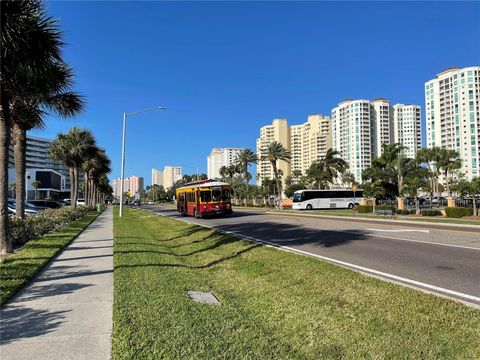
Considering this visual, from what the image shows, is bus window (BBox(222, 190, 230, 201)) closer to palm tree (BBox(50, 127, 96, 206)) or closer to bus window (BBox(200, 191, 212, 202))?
bus window (BBox(200, 191, 212, 202))

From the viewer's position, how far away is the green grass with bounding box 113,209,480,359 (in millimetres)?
4195

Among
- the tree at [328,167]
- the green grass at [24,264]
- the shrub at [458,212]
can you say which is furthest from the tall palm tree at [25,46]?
the tree at [328,167]

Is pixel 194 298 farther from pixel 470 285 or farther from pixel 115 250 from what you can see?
pixel 115 250

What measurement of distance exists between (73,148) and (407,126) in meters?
105

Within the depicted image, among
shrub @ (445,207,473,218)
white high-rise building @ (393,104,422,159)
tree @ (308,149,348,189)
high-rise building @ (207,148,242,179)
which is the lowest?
shrub @ (445,207,473,218)

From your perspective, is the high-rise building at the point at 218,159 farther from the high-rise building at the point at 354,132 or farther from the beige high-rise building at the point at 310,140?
the high-rise building at the point at 354,132

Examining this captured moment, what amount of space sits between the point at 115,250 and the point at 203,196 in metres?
20.2

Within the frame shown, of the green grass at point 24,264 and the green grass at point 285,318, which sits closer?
the green grass at point 285,318

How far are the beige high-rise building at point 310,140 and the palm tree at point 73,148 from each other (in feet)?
314

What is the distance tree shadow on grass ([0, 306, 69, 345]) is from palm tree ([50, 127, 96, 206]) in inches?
1263

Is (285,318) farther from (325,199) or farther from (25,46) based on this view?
(325,199)

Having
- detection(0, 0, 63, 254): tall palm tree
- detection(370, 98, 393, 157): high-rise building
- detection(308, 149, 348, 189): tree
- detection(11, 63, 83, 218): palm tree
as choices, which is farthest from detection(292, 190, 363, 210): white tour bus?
detection(370, 98, 393, 157): high-rise building

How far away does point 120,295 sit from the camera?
6.25 m

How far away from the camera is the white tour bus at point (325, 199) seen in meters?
53.3
